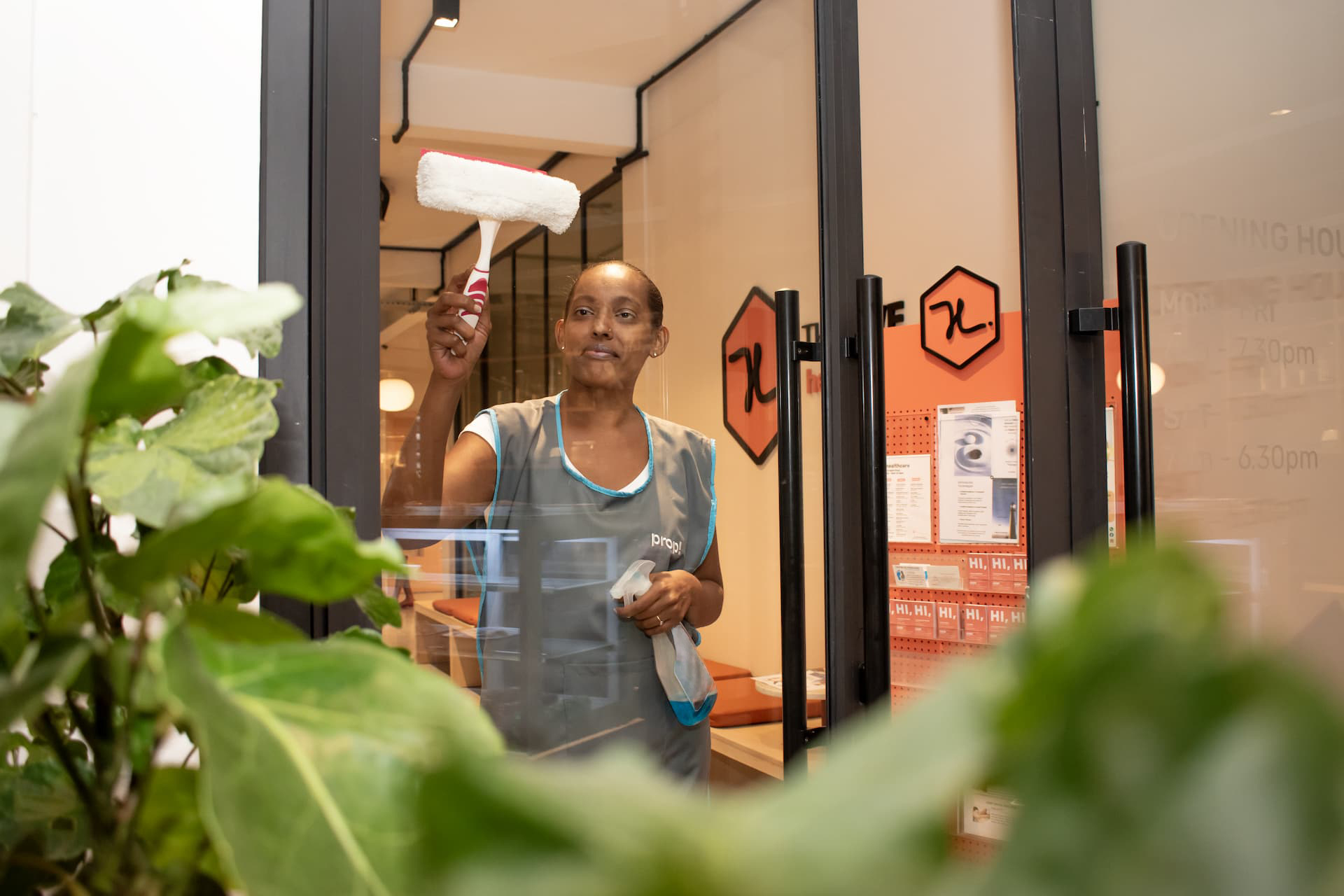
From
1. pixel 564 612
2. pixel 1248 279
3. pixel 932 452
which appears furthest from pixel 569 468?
pixel 1248 279

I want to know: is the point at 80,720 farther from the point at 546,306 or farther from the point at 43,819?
the point at 546,306

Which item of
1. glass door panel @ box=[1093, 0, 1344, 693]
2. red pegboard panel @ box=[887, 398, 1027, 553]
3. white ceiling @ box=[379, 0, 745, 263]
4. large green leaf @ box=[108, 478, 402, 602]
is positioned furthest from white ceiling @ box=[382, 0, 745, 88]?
large green leaf @ box=[108, 478, 402, 602]

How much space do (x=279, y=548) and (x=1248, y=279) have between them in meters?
1.70

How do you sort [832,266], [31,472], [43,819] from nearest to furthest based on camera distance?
[31,472], [43,819], [832,266]

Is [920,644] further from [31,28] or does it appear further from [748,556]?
[31,28]

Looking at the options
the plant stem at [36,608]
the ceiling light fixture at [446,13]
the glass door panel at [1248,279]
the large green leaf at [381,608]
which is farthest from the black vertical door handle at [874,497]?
the plant stem at [36,608]

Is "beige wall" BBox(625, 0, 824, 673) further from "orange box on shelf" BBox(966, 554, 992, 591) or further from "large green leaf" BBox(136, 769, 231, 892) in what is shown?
"large green leaf" BBox(136, 769, 231, 892)

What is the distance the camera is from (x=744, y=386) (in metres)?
1.39

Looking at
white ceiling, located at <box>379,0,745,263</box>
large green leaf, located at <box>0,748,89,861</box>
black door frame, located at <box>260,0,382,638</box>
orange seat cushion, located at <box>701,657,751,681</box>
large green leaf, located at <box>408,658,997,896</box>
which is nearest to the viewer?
large green leaf, located at <box>408,658,997,896</box>

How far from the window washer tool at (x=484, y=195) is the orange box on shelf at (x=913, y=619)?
84 cm

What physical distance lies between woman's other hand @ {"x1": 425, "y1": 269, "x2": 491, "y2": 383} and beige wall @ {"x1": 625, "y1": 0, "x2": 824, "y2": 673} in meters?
0.24

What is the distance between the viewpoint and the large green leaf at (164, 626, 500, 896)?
0.28m

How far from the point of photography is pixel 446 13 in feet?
4.00

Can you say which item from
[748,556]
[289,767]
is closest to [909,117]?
[748,556]
